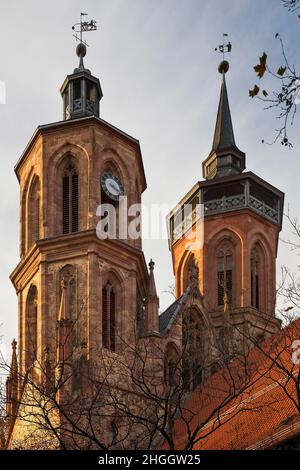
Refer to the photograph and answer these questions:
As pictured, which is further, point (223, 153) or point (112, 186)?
point (223, 153)

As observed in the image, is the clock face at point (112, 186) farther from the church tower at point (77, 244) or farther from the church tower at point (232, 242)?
the church tower at point (232, 242)

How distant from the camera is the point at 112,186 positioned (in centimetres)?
3988

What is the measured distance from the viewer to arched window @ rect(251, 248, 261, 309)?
45.7 meters

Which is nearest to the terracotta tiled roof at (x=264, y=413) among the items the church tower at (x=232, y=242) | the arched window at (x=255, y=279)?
the church tower at (x=232, y=242)

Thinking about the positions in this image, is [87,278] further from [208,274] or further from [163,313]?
[208,274]

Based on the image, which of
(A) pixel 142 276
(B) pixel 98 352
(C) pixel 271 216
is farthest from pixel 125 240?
(C) pixel 271 216

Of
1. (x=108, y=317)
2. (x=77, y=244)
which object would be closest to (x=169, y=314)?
(x=108, y=317)

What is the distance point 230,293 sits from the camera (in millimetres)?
44781

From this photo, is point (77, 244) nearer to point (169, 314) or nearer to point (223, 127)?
point (169, 314)

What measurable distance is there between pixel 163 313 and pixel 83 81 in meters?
9.40

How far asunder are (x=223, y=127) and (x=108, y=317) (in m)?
16.4

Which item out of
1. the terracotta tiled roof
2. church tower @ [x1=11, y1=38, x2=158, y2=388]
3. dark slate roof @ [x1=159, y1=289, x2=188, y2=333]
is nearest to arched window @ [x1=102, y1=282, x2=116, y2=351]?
church tower @ [x1=11, y1=38, x2=158, y2=388]

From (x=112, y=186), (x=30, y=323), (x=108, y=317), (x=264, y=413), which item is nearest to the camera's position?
(x=264, y=413)

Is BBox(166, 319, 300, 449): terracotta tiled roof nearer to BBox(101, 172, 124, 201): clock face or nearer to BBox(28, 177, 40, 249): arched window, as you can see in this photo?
BBox(101, 172, 124, 201): clock face
